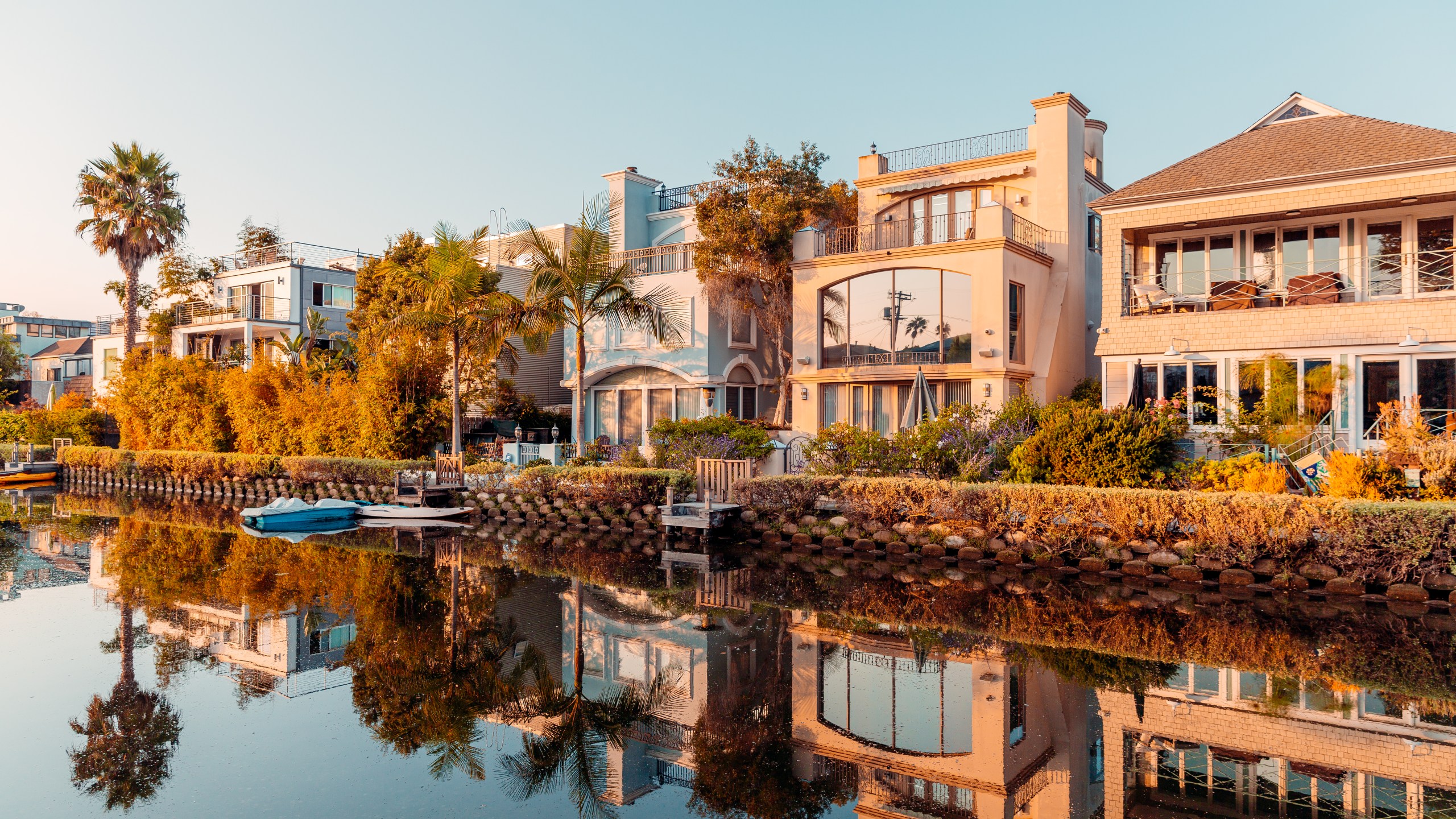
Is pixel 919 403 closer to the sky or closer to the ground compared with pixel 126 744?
closer to the sky

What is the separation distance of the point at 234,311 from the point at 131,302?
3834 mm

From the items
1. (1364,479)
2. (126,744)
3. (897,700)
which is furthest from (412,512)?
(1364,479)

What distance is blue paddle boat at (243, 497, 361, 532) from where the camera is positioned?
21562 millimetres

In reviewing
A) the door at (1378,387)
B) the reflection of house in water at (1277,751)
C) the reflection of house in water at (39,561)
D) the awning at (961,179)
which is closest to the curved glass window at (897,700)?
the reflection of house in water at (1277,751)

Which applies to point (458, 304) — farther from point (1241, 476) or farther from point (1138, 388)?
point (1241, 476)

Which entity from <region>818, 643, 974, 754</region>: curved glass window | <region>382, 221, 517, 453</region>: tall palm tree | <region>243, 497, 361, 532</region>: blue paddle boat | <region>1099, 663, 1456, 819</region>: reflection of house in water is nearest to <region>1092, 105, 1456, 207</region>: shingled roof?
<region>1099, 663, 1456, 819</region>: reflection of house in water

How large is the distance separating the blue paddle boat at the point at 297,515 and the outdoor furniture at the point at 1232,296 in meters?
20.2

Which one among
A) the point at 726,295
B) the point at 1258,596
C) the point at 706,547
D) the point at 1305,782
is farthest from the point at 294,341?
the point at 1305,782

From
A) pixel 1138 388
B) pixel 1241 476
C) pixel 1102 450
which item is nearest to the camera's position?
pixel 1241 476

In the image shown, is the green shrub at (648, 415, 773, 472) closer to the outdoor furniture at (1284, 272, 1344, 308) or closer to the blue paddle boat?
the blue paddle boat

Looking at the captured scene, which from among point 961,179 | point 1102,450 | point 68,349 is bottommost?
point 1102,450

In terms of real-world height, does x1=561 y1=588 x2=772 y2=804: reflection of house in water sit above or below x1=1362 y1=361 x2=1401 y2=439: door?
below

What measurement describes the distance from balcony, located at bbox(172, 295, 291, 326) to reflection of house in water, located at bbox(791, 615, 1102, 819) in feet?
115

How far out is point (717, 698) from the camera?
881cm
